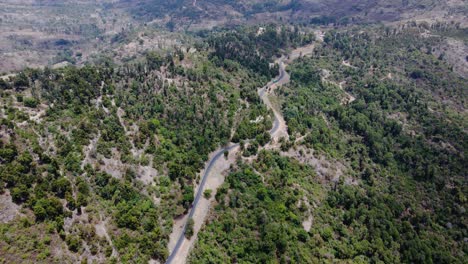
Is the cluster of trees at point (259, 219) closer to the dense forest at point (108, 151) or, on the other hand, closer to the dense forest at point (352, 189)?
the dense forest at point (352, 189)

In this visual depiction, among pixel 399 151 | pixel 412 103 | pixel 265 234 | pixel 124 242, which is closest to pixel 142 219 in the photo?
pixel 124 242

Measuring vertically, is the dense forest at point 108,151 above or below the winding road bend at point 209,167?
above

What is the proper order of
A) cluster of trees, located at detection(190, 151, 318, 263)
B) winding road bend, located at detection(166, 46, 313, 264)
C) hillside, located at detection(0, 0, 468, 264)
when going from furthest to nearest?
cluster of trees, located at detection(190, 151, 318, 263)
winding road bend, located at detection(166, 46, 313, 264)
hillside, located at detection(0, 0, 468, 264)

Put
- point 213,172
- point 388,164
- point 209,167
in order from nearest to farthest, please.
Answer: point 213,172 < point 209,167 < point 388,164

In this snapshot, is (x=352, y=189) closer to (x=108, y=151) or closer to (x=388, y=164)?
(x=388, y=164)

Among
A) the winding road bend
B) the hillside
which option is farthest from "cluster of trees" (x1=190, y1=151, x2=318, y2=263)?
the winding road bend

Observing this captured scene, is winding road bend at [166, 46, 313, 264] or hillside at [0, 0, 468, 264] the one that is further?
winding road bend at [166, 46, 313, 264]

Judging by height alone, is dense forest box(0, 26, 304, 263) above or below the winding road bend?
above

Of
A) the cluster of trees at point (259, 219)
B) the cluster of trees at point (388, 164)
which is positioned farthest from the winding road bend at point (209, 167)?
the cluster of trees at point (388, 164)

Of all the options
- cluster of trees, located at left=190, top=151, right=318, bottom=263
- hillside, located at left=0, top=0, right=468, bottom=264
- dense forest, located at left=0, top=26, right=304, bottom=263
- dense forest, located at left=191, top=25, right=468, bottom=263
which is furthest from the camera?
dense forest, located at left=191, top=25, right=468, bottom=263

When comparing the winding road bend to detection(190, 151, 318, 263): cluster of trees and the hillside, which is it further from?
detection(190, 151, 318, 263): cluster of trees

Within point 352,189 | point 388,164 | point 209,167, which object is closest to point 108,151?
point 209,167

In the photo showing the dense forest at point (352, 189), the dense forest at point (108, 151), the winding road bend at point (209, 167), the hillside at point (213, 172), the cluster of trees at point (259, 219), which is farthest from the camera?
the dense forest at point (352, 189)
